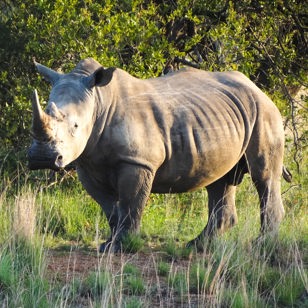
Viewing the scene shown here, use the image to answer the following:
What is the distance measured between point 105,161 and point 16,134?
3.05 meters

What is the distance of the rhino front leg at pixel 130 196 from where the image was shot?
7277 mm

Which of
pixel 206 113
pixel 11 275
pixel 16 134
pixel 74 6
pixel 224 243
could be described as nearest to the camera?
pixel 11 275

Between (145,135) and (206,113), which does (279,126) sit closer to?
(206,113)

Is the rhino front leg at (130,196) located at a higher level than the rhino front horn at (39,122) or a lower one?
lower

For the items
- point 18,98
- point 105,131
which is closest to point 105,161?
point 105,131

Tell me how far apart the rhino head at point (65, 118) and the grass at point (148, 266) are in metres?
0.56

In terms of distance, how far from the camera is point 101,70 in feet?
23.7

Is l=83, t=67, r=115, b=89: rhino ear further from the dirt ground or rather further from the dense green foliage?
the dense green foliage

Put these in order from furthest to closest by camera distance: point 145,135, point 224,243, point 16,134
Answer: point 16,134 < point 145,135 < point 224,243

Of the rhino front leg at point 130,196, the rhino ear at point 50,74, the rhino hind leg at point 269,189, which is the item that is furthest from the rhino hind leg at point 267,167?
the rhino ear at point 50,74

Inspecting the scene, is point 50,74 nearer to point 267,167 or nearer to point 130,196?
point 130,196

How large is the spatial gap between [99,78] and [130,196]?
1.01m

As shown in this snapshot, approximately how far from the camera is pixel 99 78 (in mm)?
7281

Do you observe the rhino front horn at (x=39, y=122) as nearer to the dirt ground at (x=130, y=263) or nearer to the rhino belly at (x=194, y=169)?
the dirt ground at (x=130, y=263)
